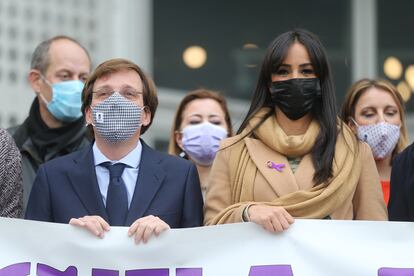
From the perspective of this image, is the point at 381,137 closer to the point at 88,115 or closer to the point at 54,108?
the point at 88,115

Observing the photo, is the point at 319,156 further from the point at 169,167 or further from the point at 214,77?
the point at 214,77

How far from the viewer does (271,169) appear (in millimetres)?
3885

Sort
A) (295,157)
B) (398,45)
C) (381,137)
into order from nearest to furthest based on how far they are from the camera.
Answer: (295,157) → (381,137) → (398,45)

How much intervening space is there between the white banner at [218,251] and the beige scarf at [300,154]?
75 mm

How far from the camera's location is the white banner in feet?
12.3

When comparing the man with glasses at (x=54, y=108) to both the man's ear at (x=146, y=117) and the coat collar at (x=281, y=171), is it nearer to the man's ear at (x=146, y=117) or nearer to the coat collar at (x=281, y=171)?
the man's ear at (x=146, y=117)

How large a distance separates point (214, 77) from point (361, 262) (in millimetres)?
5705

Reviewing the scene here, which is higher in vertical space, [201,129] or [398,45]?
[398,45]

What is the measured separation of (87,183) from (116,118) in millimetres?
305

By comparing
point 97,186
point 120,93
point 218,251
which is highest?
point 120,93

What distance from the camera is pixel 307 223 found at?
373cm

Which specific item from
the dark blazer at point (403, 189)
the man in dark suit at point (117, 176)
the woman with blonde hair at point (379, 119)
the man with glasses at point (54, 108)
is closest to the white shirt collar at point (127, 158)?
the man in dark suit at point (117, 176)

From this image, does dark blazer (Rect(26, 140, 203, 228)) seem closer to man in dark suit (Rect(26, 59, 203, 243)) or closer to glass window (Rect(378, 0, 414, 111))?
man in dark suit (Rect(26, 59, 203, 243))

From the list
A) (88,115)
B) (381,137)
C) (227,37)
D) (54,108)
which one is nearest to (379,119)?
(381,137)
